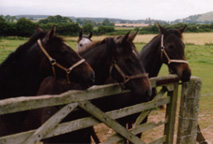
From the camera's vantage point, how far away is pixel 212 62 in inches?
738

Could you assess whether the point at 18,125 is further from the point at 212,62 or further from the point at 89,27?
the point at 89,27

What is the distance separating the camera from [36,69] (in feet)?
8.71

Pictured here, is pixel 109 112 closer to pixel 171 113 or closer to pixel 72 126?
pixel 72 126

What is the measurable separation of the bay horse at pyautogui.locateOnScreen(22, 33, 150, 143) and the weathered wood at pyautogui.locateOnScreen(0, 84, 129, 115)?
39 centimetres

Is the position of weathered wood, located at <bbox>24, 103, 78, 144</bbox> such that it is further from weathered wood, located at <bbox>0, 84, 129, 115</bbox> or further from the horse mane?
the horse mane

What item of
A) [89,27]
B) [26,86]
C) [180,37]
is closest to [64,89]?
[26,86]

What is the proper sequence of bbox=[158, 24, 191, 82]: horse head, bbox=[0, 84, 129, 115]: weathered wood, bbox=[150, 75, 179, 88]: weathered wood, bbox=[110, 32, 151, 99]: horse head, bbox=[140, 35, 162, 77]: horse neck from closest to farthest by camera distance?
bbox=[0, 84, 129, 115]: weathered wood
bbox=[110, 32, 151, 99]: horse head
bbox=[150, 75, 179, 88]: weathered wood
bbox=[158, 24, 191, 82]: horse head
bbox=[140, 35, 162, 77]: horse neck

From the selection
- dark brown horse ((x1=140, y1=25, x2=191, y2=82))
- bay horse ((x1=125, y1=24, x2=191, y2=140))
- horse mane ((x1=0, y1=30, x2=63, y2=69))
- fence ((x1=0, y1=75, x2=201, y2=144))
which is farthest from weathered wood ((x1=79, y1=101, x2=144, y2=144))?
dark brown horse ((x1=140, y1=25, x2=191, y2=82))

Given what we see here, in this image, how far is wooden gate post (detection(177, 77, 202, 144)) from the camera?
131 inches

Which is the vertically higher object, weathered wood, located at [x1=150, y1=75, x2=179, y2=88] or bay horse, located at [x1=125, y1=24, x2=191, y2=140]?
bay horse, located at [x1=125, y1=24, x2=191, y2=140]

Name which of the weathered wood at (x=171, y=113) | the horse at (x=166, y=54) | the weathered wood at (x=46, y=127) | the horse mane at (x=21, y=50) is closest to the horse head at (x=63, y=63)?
the horse mane at (x=21, y=50)

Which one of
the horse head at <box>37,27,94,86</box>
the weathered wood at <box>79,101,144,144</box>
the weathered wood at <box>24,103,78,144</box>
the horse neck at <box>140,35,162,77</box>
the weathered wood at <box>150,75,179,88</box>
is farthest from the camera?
the horse neck at <box>140,35,162,77</box>

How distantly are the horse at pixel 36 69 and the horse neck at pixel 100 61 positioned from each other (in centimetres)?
58

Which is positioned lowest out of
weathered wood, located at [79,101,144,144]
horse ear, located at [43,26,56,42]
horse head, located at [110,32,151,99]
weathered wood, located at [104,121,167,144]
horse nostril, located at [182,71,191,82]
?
weathered wood, located at [104,121,167,144]
